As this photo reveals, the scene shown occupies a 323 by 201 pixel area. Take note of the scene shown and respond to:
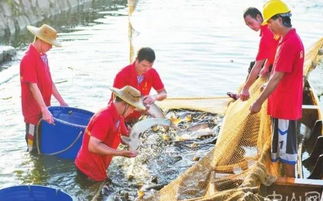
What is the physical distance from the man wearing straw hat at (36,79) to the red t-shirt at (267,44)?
352 centimetres

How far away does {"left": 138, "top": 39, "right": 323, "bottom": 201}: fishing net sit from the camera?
218 inches

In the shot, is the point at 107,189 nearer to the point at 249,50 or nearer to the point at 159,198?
the point at 159,198

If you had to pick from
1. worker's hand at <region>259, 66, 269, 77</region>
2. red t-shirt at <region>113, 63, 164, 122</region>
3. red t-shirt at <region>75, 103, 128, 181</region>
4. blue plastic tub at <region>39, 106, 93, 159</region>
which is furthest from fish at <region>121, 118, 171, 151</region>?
worker's hand at <region>259, 66, 269, 77</region>

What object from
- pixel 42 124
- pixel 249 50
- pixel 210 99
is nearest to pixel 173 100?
pixel 210 99

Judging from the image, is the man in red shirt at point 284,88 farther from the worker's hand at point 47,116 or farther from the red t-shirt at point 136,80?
the worker's hand at point 47,116

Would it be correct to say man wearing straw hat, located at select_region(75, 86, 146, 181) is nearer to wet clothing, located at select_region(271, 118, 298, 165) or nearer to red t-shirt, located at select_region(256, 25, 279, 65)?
wet clothing, located at select_region(271, 118, 298, 165)

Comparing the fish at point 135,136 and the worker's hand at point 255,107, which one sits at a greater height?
the worker's hand at point 255,107

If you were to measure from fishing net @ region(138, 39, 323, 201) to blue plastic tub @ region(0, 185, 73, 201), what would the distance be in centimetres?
127

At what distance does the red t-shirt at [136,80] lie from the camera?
313 inches

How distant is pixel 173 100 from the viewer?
10.9 meters

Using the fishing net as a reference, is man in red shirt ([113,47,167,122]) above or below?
above

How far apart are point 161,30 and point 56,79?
754 cm

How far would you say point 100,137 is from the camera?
603cm

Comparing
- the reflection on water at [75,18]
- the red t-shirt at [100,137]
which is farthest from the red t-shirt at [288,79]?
the reflection on water at [75,18]
